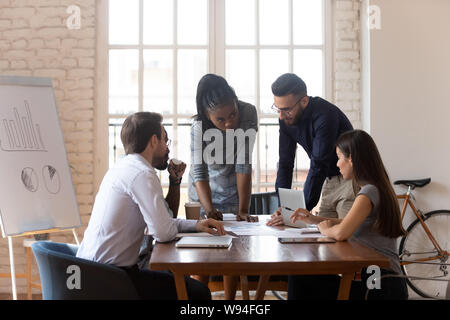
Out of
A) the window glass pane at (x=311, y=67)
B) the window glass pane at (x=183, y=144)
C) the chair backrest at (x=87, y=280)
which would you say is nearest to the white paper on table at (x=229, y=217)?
the chair backrest at (x=87, y=280)

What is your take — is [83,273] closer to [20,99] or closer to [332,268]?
[332,268]

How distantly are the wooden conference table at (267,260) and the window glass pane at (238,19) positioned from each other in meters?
2.89

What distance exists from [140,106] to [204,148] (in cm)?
178

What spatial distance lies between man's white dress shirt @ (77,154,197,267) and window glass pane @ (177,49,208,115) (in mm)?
2424

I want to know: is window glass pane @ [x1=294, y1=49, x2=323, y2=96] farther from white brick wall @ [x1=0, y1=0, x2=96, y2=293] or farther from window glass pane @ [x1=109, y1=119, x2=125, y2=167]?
white brick wall @ [x1=0, y1=0, x2=96, y2=293]

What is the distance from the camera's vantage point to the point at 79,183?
4.19m

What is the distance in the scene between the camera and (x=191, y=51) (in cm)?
429

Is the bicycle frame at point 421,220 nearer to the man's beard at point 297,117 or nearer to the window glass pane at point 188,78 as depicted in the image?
the man's beard at point 297,117

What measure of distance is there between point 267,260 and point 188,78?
3022 millimetres

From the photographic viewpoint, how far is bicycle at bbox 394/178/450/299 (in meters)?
3.92

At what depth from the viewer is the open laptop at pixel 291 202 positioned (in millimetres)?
2140

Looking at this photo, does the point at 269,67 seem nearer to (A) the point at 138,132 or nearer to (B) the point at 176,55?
(B) the point at 176,55

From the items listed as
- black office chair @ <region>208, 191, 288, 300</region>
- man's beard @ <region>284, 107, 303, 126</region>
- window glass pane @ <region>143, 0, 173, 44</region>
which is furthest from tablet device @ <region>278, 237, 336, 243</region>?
window glass pane @ <region>143, 0, 173, 44</region>
